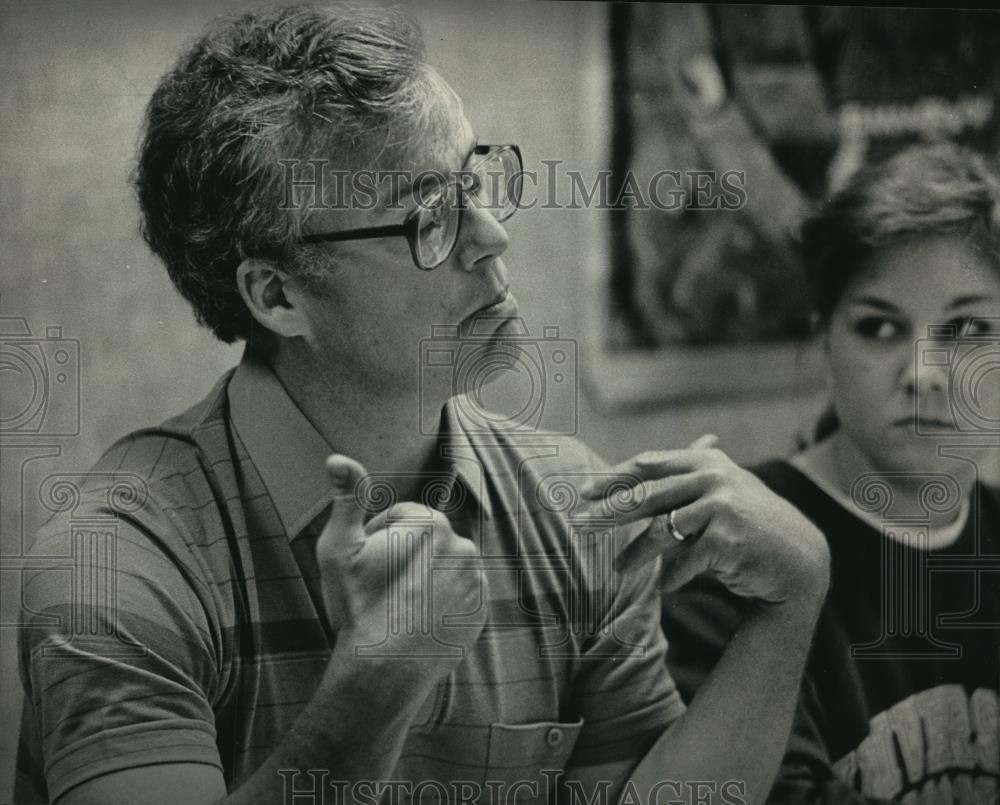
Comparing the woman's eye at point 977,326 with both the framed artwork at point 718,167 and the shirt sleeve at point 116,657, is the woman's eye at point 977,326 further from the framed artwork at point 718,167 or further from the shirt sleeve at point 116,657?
the shirt sleeve at point 116,657

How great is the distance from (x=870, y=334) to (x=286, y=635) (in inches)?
60.3

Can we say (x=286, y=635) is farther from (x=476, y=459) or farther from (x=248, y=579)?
(x=476, y=459)

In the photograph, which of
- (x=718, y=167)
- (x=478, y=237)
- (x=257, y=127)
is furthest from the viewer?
(x=718, y=167)

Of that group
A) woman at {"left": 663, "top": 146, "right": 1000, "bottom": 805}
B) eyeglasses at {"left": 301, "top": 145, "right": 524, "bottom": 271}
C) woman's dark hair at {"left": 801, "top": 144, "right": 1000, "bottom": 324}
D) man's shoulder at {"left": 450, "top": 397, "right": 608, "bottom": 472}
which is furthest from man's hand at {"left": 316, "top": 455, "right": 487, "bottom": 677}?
woman's dark hair at {"left": 801, "top": 144, "right": 1000, "bottom": 324}

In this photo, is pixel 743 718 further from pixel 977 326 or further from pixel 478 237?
pixel 478 237

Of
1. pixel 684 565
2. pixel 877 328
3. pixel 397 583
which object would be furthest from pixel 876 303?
pixel 397 583

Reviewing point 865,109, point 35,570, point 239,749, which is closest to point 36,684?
point 35,570

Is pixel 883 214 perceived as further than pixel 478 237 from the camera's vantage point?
Yes

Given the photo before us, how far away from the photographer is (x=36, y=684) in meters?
2.86

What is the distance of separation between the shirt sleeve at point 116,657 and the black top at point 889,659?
109 cm

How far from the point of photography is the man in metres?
2.80

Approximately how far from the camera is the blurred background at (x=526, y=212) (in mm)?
2941

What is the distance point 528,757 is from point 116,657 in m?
0.95

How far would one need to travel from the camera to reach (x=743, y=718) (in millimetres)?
2988
